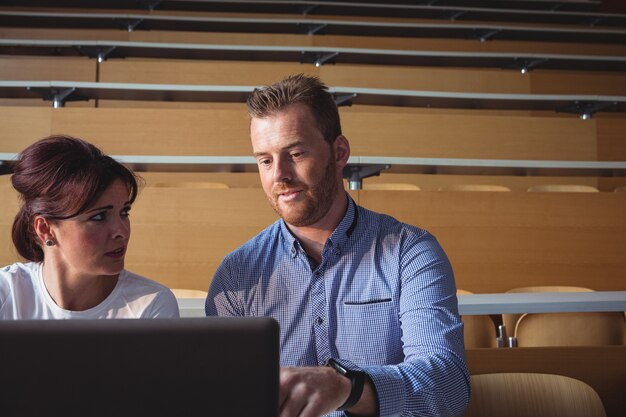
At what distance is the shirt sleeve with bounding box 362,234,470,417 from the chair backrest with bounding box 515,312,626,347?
0.60 m

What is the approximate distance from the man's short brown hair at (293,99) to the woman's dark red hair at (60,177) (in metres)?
0.20

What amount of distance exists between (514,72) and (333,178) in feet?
8.79

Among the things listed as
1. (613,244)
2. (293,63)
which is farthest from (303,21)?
(613,244)

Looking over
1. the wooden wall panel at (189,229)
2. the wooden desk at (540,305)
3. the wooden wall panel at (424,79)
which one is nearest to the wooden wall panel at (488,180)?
the wooden wall panel at (424,79)

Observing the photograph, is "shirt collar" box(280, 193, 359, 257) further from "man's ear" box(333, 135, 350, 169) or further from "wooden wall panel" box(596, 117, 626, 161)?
"wooden wall panel" box(596, 117, 626, 161)

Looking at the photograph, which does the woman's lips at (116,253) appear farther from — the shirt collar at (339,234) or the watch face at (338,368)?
the watch face at (338,368)

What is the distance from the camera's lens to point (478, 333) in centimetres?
133

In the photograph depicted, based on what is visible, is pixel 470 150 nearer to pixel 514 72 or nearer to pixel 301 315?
pixel 514 72

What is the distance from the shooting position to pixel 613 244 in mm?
2020

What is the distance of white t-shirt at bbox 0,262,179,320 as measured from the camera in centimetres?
83

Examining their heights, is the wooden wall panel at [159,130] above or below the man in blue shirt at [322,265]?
above

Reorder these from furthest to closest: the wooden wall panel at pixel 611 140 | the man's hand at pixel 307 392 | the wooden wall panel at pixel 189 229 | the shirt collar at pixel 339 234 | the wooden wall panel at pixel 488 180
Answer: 1. the wooden wall panel at pixel 488 180
2. the wooden wall panel at pixel 611 140
3. the wooden wall panel at pixel 189 229
4. the shirt collar at pixel 339 234
5. the man's hand at pixel 307 392

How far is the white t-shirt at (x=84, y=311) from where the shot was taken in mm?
831

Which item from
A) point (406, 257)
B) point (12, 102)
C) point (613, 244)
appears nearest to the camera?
point (406, 257)
